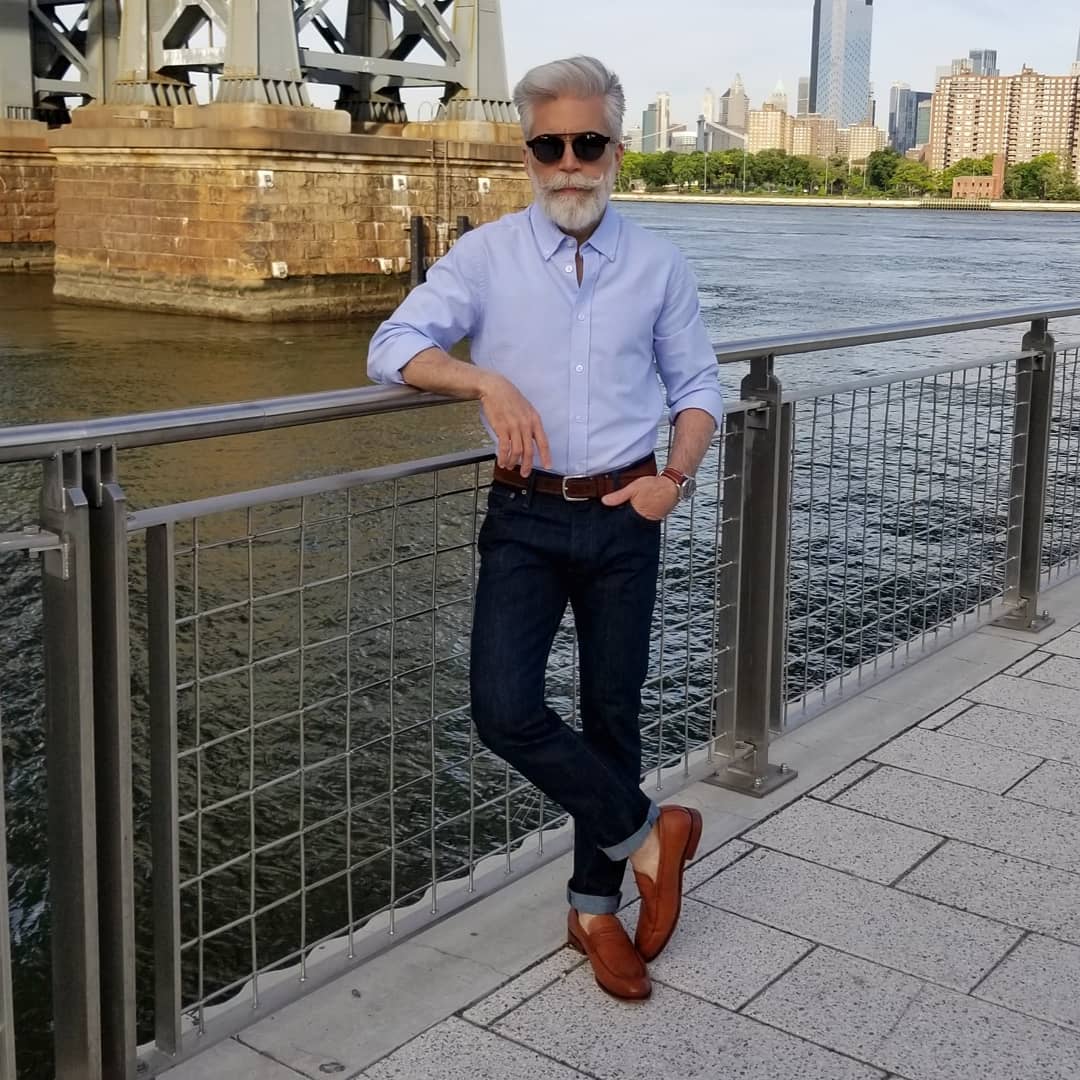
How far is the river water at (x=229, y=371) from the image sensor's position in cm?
590

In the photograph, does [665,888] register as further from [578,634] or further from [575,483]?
[575,483]

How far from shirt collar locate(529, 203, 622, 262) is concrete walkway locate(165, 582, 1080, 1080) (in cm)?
122

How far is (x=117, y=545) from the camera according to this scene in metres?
2.08

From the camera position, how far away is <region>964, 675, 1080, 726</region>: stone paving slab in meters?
4.14

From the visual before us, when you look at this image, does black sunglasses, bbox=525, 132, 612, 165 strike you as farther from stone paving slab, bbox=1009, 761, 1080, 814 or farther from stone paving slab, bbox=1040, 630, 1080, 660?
stone paving slab, bbox=1040, 630, 1080, 660

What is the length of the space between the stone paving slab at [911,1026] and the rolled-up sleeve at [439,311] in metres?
1.20

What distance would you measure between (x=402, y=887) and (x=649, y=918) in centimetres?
275

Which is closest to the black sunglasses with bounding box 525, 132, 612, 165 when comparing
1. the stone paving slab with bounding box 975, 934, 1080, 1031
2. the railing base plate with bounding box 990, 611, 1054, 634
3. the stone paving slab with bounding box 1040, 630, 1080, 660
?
the stone paving slab with bounding box 975, 934, 1080, 1031

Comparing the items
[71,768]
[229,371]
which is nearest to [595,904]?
[71,768]

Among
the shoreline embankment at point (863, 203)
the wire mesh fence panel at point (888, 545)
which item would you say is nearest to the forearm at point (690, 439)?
the wire mesh fence panel at point (888, 545)

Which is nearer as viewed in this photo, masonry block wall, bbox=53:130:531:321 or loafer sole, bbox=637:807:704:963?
loafer sole, bbox=637:807:704:963

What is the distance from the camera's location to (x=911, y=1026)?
2516mm

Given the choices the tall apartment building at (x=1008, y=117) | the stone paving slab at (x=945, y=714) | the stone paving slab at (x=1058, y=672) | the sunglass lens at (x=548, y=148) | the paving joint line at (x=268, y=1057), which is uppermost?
the tall apartment building at (x=1008, y=117)

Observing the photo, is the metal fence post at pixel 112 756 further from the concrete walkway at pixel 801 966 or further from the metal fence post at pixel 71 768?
the concrete walkway at pixel 801 966
